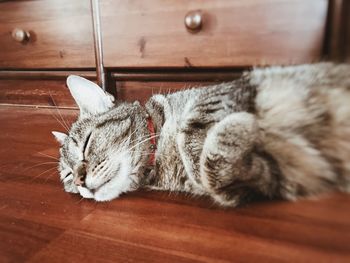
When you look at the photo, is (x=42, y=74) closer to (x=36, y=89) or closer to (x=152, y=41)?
(x=36, y=89)

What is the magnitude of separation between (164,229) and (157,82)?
2.78 ft

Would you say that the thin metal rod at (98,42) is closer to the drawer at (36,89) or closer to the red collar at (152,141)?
the drawer at (36,89)

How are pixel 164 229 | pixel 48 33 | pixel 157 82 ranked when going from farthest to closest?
pixel 48 33, pixel 157 82, pixel 164 229

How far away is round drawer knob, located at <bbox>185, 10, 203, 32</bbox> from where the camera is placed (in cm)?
118

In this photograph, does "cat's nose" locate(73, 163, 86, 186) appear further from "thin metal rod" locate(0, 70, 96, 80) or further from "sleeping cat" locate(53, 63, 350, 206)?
"thin metal rod" locate(0, 70, 96, 80)

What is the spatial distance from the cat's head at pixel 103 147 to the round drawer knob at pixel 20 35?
729 millimetres

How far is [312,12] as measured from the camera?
105cm

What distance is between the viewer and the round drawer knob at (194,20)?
118 cm

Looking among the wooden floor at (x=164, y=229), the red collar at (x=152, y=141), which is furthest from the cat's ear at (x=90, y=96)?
the wooden floor at (x=164, y=229)

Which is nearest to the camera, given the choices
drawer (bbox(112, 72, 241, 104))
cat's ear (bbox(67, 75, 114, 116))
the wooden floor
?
the wooden floor

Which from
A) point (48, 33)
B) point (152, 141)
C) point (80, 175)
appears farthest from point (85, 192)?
point (48, 33)

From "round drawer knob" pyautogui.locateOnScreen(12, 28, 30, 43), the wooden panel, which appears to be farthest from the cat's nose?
"round drawer knob" pyautogui.locateOnScreen(12, 28, 30, 43)

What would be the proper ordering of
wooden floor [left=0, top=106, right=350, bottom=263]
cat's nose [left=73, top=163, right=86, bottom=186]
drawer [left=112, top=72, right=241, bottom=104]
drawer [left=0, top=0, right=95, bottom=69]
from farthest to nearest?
drawer [left=0, top=0, right=95, bottom=69] → drawer [left=112, top=72, right=241, bottom=104] → cat's nose [left=73, top=163, right=86, bottom=186] → wooden floor [left=0, top=106, right=350, bottom=263]

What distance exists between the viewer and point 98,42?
4.62 feet
